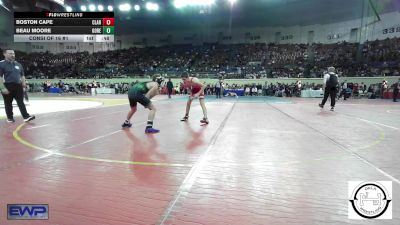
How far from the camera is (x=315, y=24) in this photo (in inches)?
1495

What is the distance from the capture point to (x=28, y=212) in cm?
270

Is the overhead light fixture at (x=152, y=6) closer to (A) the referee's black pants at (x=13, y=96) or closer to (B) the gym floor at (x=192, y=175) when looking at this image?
(A) the referee's black pants at (x=13, y=96)

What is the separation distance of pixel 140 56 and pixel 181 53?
612 cm

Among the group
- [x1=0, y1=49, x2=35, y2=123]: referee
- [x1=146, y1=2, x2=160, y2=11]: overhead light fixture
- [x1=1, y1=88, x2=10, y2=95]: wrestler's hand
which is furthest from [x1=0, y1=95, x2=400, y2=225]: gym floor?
[x1=146, y1=2, x2=160, y2=11]: overhead light fixture

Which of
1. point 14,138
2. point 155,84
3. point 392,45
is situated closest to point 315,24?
point 392,45

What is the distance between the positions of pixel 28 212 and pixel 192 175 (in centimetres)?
179

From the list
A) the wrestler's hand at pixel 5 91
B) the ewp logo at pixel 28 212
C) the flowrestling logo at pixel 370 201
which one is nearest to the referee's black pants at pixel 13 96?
the wrestler's hand at pixel 5 91
